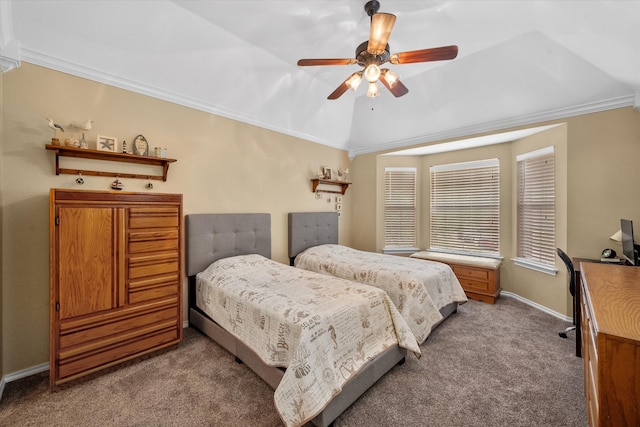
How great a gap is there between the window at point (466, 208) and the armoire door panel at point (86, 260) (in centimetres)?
495

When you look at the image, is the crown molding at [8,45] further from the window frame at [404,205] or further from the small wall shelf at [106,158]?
the window frame at [404,205]

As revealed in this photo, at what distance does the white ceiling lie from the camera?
7.27ft

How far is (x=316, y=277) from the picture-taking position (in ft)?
9.23

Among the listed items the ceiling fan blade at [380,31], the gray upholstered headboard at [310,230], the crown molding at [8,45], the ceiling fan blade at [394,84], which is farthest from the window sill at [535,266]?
the crown molding at [8,45]

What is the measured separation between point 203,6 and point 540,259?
5.15m

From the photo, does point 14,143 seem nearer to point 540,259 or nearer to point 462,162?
point 462,162

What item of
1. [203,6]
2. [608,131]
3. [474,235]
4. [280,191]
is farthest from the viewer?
[474,235]

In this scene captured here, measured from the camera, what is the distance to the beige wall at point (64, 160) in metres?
2.14

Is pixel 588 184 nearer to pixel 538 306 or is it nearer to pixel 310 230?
pixel 538 306

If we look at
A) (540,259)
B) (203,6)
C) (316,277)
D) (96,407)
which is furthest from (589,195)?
(96,407)

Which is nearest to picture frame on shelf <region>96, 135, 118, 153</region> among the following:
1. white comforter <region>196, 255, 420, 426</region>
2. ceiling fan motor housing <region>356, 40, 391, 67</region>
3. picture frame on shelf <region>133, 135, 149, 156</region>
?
picture frame on shelf <region>133, 135, 149, 156</region>

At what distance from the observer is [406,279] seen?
2.85 m

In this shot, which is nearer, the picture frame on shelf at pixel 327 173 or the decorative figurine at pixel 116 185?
the decorative figurine at pixel 116 185

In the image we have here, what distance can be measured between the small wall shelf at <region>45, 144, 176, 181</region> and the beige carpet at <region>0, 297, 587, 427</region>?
1794 mm
